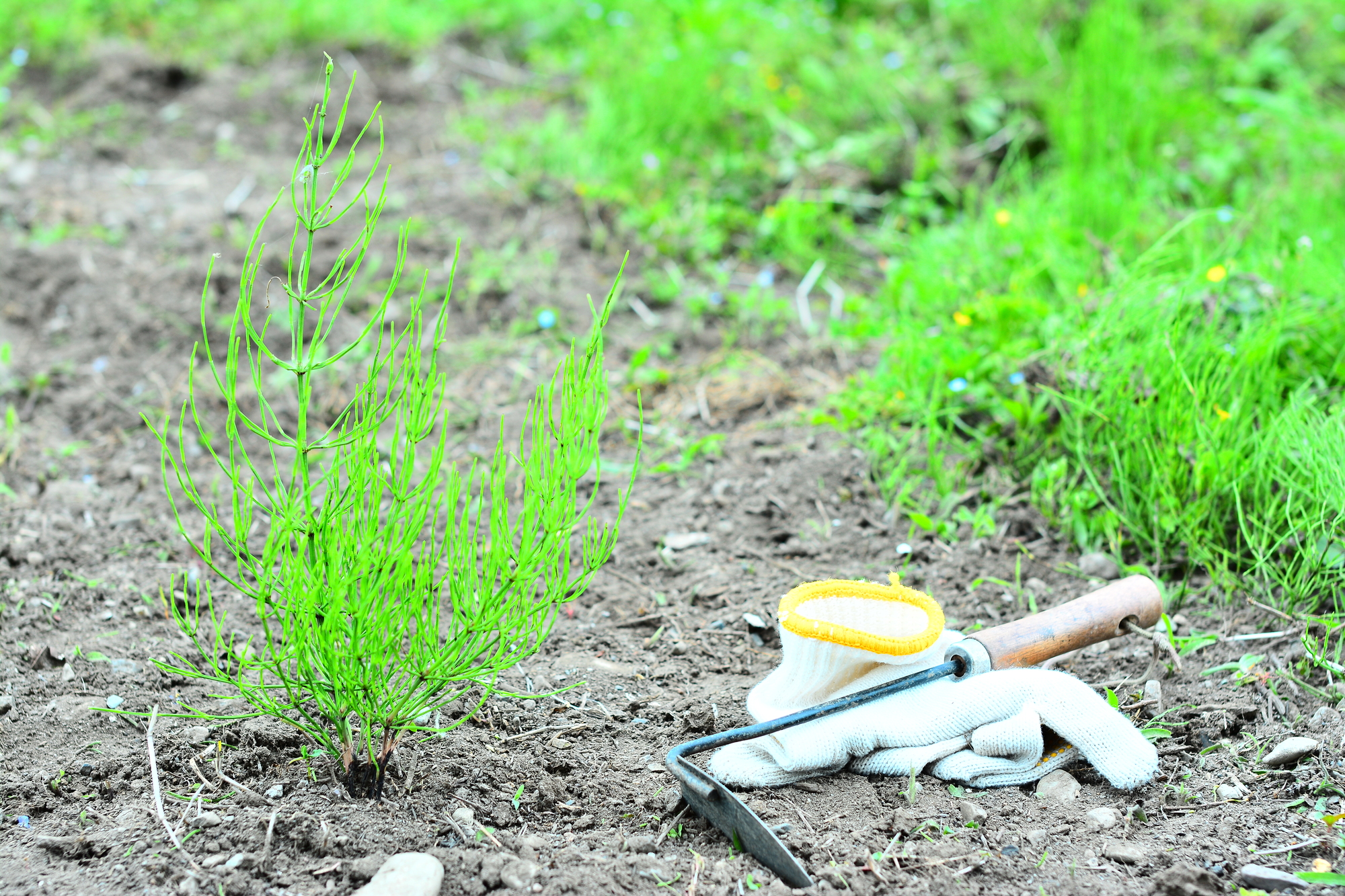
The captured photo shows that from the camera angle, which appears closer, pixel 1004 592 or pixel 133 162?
pixel 1004 592

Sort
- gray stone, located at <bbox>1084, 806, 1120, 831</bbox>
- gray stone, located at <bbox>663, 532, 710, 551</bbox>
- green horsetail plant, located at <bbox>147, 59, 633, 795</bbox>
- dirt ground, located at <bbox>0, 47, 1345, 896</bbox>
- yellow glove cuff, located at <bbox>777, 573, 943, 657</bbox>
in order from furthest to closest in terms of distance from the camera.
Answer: gray stone, located at <bbox>663, 532, 710, 551</bbox>
yellow glove cuff, located at <bbox>777, 573, 943, 657</bbox>
gray stone, located at <bbox>1084, 806, 1120, 831</bbox>
dirt ground, located at <bbox>0, 47, 1345, 896</bbox>
green horsetail plant, located at <bbox>147, 59, 633, 795</bbox>

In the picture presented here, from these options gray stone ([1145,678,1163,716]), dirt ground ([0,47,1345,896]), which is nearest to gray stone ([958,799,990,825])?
dirt ground ([0,47,1345,896])

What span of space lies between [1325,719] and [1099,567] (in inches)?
23.8

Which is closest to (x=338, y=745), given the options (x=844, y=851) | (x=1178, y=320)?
(x=844, y=851)

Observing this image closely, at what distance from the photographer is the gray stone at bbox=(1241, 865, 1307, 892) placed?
4.89 feet

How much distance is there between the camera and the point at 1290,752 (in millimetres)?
1761

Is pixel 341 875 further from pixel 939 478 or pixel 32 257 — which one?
pixel 32 257

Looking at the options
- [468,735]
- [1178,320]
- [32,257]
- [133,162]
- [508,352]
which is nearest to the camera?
[468,735]

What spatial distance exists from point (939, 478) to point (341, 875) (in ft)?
5.58

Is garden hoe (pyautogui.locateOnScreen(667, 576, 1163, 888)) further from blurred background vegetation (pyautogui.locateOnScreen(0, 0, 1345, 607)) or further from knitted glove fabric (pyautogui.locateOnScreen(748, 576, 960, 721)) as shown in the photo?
blurred background vegetation (pyautogui.locateOnScreen(0, 0, 1345, 607))

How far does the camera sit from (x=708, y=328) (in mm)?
3584

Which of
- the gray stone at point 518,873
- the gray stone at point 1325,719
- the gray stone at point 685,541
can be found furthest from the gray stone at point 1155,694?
the gray stone at point 518,873

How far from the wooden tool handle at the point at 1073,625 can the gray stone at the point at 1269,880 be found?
1.53ft

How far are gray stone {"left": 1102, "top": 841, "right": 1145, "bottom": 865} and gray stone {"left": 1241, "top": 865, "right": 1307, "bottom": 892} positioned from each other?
14 cm
